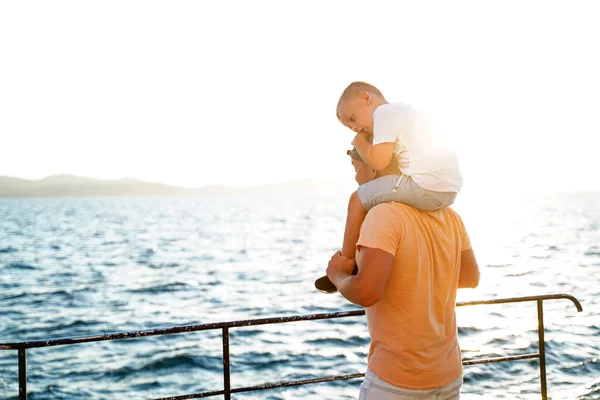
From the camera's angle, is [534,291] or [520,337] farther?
[534,291]

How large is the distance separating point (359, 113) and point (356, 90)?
91 mm

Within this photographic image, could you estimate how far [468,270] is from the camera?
93.1 inches

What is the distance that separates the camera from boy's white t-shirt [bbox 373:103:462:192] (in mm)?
2131

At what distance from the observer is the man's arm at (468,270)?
7.70 ft

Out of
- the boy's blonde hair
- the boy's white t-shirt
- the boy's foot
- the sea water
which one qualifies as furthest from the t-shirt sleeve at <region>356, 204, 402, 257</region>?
the sea water

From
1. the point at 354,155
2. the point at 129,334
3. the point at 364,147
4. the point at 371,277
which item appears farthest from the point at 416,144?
the point at 129,334

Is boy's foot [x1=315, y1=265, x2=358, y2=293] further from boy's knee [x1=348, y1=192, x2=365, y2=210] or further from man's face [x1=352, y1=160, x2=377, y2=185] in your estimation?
man's face [x1=352, y1=160, x2=377, y2=185]

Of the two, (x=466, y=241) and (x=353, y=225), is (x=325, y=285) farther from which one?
(x=466, y=241)

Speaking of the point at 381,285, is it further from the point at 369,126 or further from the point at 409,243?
the point at 369,126

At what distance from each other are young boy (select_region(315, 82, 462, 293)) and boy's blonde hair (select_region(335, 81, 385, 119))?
65 mm

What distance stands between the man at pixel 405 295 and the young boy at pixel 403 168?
0.21 ft

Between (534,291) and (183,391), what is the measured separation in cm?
1339

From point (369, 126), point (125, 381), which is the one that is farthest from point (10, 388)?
point (369, 126)

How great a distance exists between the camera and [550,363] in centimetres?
1171
